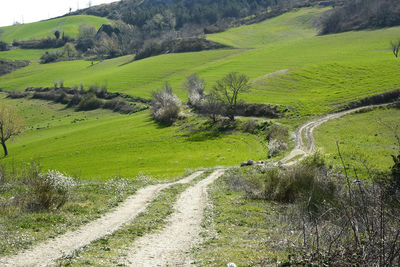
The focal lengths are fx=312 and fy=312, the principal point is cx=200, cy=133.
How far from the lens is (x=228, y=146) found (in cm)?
7000

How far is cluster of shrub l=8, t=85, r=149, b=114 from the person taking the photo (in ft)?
411

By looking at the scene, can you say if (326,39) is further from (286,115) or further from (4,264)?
(4,264)

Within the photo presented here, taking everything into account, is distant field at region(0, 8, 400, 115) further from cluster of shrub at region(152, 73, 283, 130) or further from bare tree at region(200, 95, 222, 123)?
bare tree at region(200, 95, 222, 123)

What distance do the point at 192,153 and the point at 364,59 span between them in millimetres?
87342

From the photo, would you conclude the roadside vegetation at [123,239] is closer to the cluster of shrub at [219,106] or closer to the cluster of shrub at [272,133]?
the cluster of shrub at [272,133]

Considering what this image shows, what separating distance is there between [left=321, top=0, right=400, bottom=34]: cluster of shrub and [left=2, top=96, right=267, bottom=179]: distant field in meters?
134

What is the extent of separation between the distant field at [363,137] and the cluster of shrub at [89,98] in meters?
75.2

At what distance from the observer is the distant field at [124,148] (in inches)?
2329

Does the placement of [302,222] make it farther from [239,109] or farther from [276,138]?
[239,109]

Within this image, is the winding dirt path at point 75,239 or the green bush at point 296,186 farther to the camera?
the green bush at point 296,186

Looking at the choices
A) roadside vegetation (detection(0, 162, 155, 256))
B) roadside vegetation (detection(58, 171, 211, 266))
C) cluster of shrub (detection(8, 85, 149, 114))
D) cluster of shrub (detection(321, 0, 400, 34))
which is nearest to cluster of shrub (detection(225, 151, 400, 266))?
roadside vegetation (detection(58, 171, 211, 266))

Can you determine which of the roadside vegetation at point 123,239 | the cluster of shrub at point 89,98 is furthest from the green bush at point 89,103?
the roadside vegetation at point 123,239

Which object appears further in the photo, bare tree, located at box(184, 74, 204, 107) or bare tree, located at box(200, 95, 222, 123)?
bare tree, located at box(184, 74, 204, 107)

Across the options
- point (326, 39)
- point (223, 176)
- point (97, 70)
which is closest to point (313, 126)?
point (223, 176)
